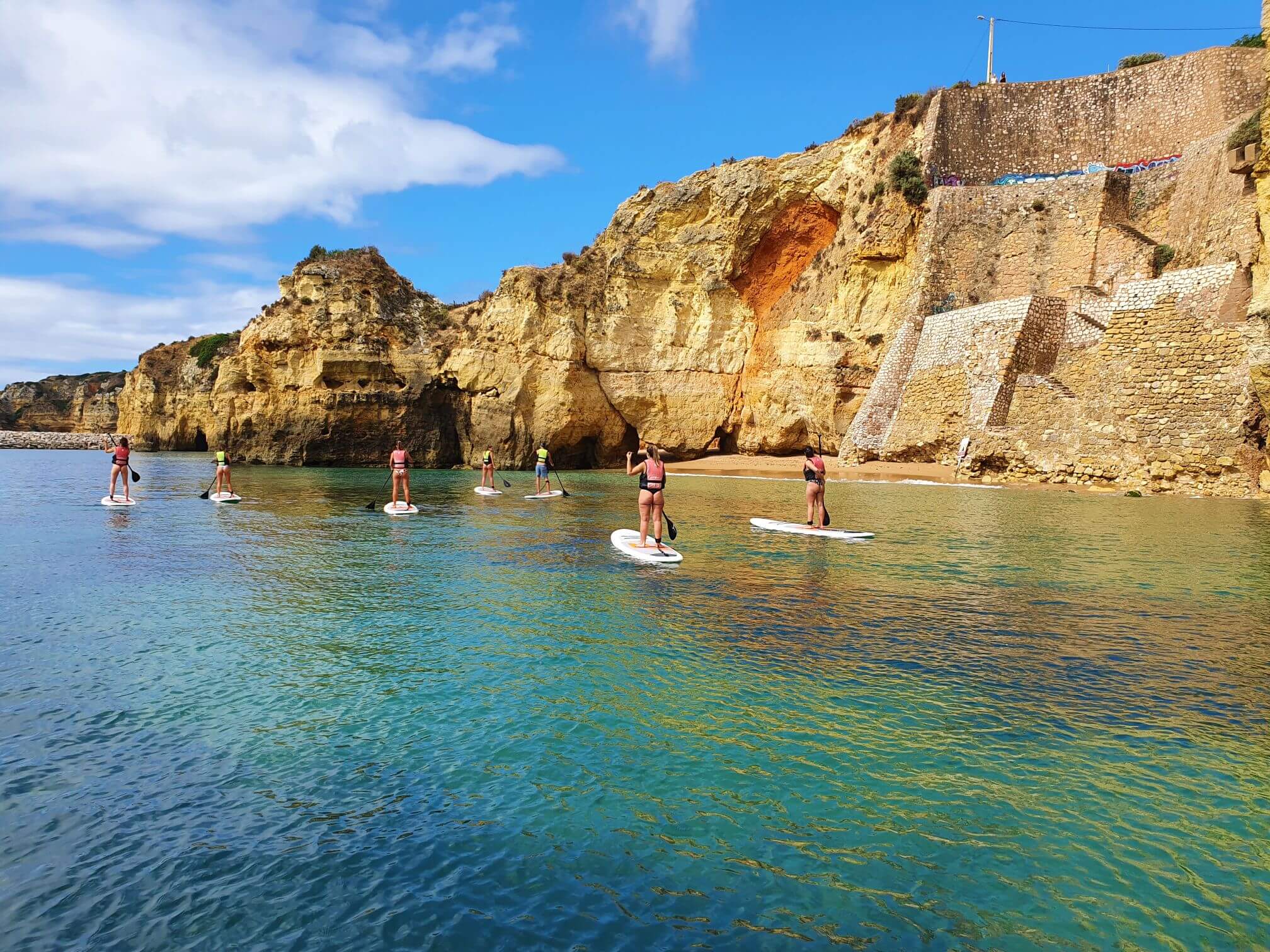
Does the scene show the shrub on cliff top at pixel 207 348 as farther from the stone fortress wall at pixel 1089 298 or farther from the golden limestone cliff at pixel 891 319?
the stone fortress wall at pixel 1089 298

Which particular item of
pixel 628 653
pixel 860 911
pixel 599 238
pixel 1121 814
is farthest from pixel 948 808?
pixel 599 238

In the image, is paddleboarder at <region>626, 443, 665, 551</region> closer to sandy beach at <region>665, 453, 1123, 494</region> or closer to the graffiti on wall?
sandy beach at <region>665, 453, 1123, 494</region>

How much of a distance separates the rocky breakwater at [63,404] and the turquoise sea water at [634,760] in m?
100

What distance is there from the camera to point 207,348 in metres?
67.6

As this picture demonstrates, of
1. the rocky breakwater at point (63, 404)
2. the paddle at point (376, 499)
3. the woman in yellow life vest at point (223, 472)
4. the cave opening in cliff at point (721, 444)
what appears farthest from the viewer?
the rocky breakwater at point (63, 404)

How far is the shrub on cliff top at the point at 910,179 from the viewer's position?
34.9 meters

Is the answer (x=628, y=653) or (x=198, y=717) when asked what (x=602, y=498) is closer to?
(x=628, y=653)

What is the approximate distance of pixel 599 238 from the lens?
150 ft

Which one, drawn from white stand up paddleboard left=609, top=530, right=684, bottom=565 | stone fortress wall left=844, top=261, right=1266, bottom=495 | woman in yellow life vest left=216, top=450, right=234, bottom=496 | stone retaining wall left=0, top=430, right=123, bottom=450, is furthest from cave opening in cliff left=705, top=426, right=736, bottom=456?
stone retaining wall left=0, top=430, right=123, bottom=450

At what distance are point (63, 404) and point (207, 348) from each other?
154ft

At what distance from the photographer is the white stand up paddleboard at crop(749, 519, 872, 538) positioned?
574 inches

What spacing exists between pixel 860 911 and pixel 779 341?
38.7 metres

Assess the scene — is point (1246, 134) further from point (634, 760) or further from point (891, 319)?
point (634, 760)

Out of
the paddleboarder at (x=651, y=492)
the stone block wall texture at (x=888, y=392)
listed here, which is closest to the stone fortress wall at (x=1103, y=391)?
the stone block wall texture at (x=888, y=392)
